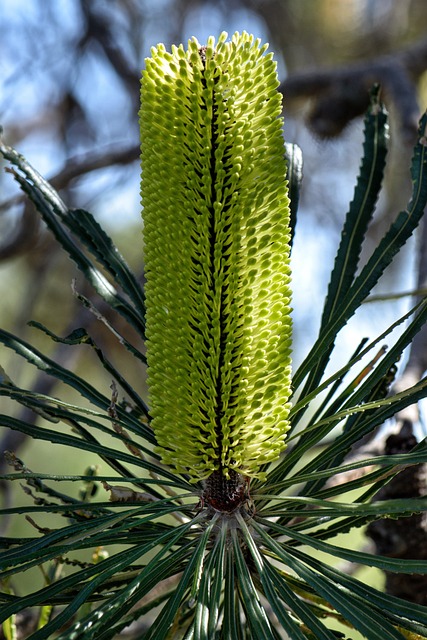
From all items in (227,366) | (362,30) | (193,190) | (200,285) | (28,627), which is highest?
(362,30)

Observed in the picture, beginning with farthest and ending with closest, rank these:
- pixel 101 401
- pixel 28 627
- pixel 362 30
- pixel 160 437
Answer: pixel 362 30 → pixel 28 627 → pixel 101 401 → pixel 160 437

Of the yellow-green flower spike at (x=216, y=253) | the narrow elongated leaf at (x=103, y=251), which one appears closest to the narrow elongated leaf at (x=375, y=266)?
the yellow-green flower spike at (x=216, y=253)

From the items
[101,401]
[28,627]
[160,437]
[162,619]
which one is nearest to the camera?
[162,619]

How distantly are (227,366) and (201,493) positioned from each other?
0.67ft

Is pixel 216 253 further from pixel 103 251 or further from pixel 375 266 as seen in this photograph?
pixel 103 251

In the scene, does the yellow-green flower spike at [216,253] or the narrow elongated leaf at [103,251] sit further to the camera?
the narrow elongated leaf at [103,251]

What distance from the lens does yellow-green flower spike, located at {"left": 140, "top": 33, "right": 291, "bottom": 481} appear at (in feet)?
3.18

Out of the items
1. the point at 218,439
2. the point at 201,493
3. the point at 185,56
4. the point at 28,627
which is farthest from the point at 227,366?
the point at 28,627

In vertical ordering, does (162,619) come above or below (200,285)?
below

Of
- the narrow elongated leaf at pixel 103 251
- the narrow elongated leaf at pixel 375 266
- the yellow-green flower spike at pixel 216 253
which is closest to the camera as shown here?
the yellow-green flower spike at pixel 216 253

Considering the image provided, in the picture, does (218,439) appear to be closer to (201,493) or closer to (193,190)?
(201,493)

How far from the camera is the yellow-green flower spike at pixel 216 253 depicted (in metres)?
0.97

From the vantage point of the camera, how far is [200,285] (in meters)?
0.98

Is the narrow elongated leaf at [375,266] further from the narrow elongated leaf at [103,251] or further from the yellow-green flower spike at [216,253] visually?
the narrow elongated leaf at [103,251]
